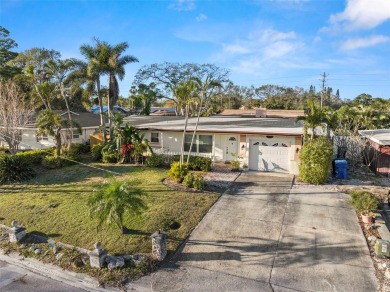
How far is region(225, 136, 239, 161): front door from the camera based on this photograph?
16.8 meters

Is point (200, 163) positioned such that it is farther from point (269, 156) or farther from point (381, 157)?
point (381, 157)

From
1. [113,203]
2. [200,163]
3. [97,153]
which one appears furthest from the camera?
[97,153]

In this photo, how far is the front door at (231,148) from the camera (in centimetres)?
1684

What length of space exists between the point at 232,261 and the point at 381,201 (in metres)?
7.83

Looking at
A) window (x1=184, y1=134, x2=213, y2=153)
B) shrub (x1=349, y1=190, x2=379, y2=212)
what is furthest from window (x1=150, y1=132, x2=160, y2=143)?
shrub (x1=349, y1=190, x2=379, y2=212)

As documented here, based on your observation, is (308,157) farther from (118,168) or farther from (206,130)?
(118,168)

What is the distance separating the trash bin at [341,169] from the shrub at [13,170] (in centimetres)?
1723

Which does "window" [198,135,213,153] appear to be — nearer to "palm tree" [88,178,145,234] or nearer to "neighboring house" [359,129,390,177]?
"neighboring house" [359,129,390,177]

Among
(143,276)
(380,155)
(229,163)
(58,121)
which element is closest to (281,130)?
(229,163)

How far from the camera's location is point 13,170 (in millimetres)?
14664

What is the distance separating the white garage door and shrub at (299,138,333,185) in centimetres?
203

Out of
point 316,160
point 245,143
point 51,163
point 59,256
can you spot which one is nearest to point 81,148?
point 51,163

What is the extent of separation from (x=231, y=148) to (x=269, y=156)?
2537 millimetres

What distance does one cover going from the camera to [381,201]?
435 inches
